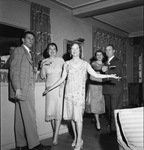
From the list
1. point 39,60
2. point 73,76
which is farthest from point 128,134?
point 39,60

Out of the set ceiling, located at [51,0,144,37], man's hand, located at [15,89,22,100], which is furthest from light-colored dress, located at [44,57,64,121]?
ceiling, located at [51,0,144,37]

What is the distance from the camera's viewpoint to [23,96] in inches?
91.5

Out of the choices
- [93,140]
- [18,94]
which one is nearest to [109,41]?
[93,140]

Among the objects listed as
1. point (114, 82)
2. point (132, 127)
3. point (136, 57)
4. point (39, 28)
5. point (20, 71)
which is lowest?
point (132, 127)

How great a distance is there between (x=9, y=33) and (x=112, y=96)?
1.99 m

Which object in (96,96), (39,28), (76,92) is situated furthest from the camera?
(96,96)

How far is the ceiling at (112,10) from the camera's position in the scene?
3.65 m

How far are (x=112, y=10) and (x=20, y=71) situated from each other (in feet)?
8.71

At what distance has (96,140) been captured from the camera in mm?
2982

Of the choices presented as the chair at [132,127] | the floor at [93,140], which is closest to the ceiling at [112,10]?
the floor at [93,140]

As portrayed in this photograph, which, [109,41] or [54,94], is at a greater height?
[109,41]

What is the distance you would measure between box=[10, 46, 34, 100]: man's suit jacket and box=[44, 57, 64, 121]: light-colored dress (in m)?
0.50

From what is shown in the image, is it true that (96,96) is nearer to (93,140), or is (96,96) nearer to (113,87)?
(113,87)

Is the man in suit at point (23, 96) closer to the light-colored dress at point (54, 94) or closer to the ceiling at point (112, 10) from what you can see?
the light-colored dress at point (54, 94)
